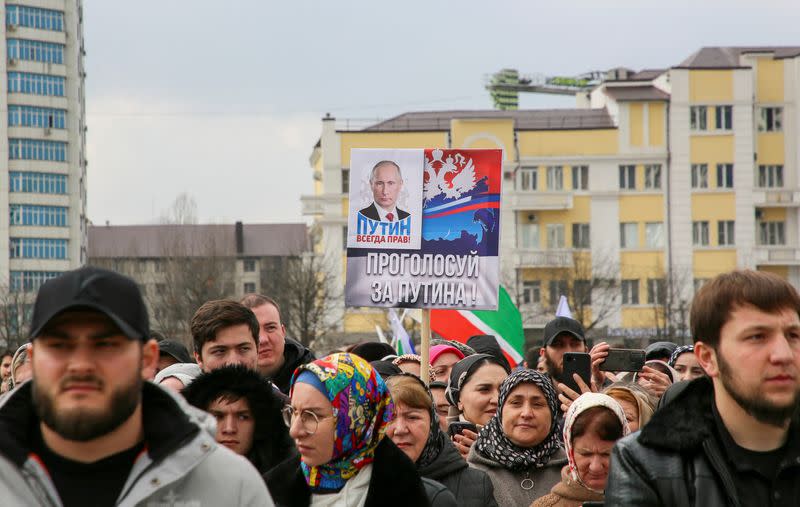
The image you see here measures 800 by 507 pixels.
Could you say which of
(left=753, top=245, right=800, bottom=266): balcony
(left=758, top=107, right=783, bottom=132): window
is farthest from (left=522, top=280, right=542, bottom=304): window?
(left=758, top=107, right=783, bottom=132): window

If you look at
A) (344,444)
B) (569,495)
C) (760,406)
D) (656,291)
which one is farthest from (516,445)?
(656,291)

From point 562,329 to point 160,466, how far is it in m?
6.69

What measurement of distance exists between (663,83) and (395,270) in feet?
229

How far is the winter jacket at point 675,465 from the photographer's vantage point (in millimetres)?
4070

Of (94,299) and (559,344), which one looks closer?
(94,299)

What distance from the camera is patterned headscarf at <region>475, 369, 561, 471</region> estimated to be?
6926mm

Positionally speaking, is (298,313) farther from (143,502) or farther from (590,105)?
(143,502)

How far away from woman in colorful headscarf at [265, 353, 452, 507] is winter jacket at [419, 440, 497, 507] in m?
1.05

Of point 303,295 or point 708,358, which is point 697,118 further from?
point 708,358

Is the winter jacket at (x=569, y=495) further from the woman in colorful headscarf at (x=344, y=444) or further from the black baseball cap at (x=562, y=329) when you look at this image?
the black baseball cap at (x=562, y=329)

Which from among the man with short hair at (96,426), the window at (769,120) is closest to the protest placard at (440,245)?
the man with short hair at (96,426)

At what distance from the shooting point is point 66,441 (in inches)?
145

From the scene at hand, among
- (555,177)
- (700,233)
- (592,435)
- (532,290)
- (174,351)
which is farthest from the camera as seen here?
(700,233)

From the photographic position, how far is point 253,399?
611 centimetres
